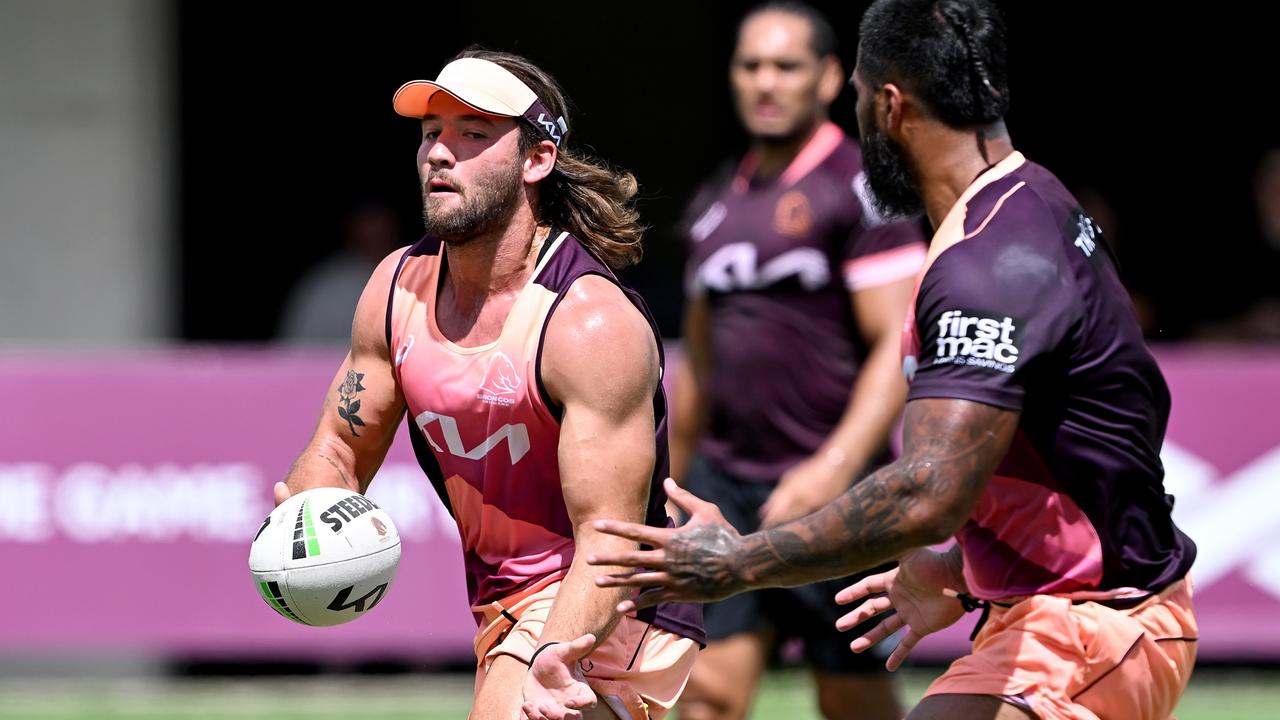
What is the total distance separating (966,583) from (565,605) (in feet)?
3.33

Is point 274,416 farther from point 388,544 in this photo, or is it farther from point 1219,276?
point 1219,276

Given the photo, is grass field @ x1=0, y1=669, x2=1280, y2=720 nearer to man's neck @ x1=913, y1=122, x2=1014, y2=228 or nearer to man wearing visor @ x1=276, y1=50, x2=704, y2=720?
man wearing visor @ x1=276, y1=50, x2=704, y2=720

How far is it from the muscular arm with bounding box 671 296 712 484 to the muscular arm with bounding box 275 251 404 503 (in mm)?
2352

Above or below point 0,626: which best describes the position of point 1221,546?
above

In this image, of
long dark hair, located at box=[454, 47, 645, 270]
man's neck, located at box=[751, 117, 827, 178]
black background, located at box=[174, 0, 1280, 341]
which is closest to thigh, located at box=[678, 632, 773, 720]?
man's neck, located at box=[751, 117, 827, 178]

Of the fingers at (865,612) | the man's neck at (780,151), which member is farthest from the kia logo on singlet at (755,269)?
the fingers at (865,612)

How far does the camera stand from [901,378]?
6.75 m

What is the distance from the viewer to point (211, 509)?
9.41 meters

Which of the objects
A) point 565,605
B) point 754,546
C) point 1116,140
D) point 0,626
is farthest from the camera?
point 1116,140

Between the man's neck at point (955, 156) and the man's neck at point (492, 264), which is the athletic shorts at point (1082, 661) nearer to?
the man's neck at point (955, 156)

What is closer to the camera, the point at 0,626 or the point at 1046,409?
the point at 1046,409

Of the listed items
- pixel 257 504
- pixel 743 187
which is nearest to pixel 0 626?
pixel 257 504

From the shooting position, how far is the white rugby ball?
4.58 metres

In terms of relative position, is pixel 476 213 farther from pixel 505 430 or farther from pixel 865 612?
pixel 865 612
